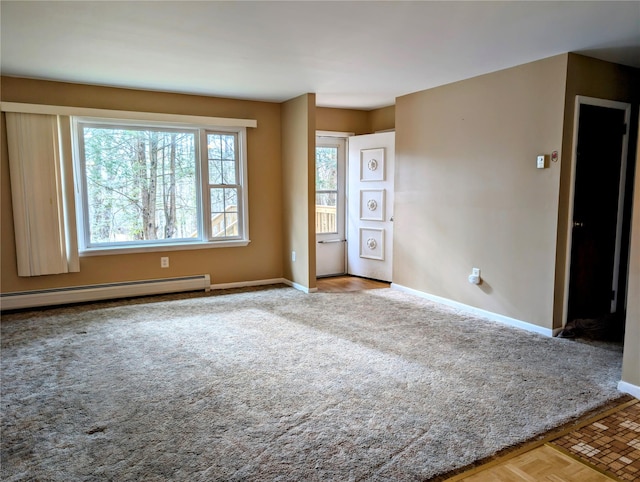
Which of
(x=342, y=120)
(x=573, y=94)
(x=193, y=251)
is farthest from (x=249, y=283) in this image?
(x=573, y=94)

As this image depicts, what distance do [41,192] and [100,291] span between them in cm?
118

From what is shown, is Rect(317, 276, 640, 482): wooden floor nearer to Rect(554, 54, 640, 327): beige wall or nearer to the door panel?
Rect(554, 54, 640, 327): beige wall

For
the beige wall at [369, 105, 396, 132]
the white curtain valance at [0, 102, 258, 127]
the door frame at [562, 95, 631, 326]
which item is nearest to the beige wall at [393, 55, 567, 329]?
the door frame at [562, 95, 631, 326]

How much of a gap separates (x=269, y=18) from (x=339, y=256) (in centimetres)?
403

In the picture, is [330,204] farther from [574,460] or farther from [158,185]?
[574,460]

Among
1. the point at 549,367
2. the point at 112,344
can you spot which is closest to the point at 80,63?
the point at 112,344

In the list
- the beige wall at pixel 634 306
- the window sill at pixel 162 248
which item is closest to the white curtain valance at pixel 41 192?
the window sill at pixel 162 248

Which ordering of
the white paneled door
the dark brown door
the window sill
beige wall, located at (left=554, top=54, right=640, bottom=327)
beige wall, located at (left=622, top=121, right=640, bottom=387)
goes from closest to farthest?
beige wall, located at (left=622, top=121, right=640, bottom=387) → beige wall, located at (left=554, top=54, right=640, bottom=327) → the dark brown door → the window sill → the white paneled door

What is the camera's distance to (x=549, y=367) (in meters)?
3.04

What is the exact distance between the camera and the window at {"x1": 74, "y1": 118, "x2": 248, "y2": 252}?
4715 millimetres

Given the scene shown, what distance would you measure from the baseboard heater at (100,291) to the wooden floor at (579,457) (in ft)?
13.1

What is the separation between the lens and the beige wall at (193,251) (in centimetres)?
430

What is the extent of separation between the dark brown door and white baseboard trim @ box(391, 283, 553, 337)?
0.36 meters

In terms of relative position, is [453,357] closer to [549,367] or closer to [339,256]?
[549,367]
